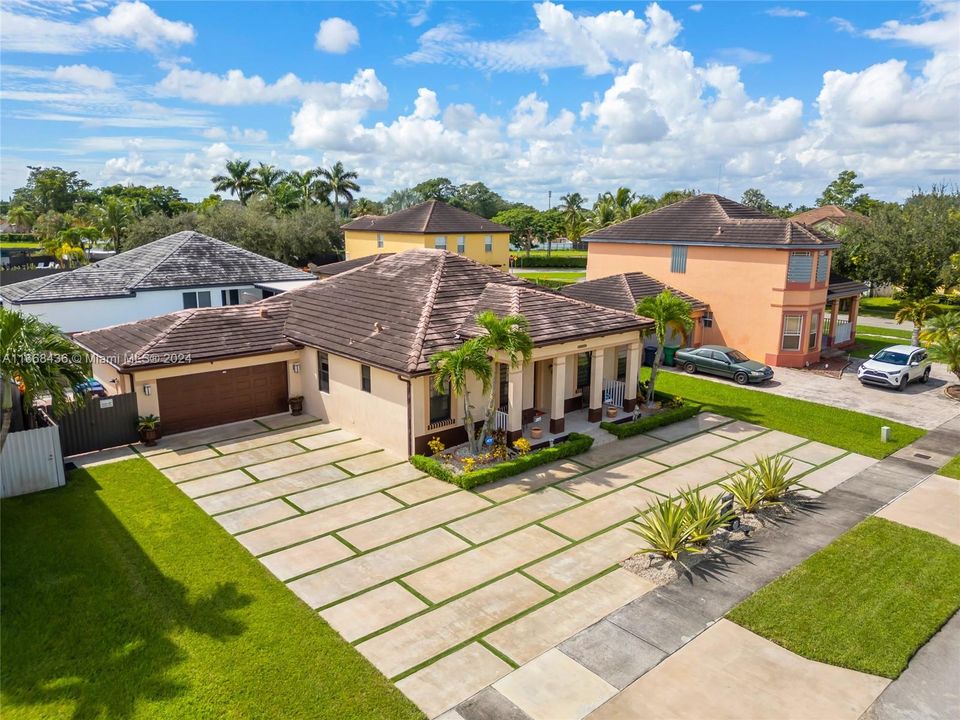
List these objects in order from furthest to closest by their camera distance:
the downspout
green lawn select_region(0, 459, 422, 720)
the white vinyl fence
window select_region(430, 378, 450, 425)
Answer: window select_region(430, 378, 450, 425) → the downspout → the white vinyl fence → green lawn select_region(0, 459, 422, 720)

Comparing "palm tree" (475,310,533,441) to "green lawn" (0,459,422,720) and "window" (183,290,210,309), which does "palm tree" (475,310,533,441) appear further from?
"window" (183,290,210,309)

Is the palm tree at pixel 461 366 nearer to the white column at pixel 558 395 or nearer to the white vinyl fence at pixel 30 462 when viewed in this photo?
the white column at pixel 558 395

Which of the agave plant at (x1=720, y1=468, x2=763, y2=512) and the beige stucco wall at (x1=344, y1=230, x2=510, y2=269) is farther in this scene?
the beige stucco wall at (x1=344, y1=230, x2=510, y2=269)

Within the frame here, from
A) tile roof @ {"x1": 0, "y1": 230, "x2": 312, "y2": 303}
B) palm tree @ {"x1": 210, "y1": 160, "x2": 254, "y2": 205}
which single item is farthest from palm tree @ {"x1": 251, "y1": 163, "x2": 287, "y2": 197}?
tile roof @ {"x1": 0, "y1": 230, "x2": 312, "y2": 303}

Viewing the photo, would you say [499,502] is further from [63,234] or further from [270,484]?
[63,234]

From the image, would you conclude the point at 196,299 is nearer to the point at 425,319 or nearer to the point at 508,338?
the point at 425,319

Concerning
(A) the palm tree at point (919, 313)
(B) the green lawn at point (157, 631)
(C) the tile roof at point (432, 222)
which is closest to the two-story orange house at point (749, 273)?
(A) the palm tree at point (919, 313)

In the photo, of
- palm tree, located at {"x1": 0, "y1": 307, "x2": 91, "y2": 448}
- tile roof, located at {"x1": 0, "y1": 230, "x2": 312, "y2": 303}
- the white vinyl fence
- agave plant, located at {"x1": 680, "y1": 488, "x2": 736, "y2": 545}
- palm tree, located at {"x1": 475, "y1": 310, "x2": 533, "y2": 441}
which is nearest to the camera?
palm tree, located at {"x1": 0, "y1": 307, "x2": 91, "y2": 448}
